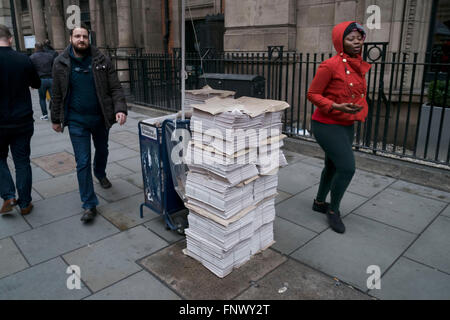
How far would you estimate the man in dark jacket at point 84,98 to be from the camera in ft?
13.1

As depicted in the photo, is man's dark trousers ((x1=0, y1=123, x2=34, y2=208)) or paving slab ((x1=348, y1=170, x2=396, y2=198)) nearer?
man's dark trousers ((x1=0, y1=123, x2=34, y2=208))

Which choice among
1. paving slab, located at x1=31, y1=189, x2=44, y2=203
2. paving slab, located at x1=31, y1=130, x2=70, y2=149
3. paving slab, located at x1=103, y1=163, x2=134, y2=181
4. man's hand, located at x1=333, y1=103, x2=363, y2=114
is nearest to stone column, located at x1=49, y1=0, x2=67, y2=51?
paving slab, located at x1=31, y1=130, x2=70, y2=149

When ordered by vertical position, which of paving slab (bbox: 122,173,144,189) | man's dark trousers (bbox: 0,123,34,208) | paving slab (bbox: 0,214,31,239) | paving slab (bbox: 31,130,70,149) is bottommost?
paving slab (bbox: 0,214,31,239)

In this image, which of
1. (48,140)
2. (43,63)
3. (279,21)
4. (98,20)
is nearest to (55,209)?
(48,140)

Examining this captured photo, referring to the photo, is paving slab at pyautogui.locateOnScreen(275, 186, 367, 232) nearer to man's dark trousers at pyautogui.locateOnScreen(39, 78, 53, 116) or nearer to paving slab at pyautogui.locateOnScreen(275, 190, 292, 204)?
paving slab at pyautogui.locateOnScreen(275, 190, 292, 204)

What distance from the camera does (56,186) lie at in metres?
5.18

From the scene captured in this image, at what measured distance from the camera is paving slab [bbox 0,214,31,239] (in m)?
3.90

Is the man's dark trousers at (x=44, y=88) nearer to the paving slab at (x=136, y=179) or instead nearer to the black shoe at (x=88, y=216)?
the paving slab at (x=136, y=179)

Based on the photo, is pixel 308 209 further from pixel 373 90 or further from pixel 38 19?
pixel 38 19

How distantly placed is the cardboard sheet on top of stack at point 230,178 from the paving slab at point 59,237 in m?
1.12

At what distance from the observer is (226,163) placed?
9.50 ft

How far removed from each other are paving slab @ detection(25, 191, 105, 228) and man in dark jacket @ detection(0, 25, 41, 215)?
0.15 m

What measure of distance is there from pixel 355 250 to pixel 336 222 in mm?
440

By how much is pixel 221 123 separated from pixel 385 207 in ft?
8.55
